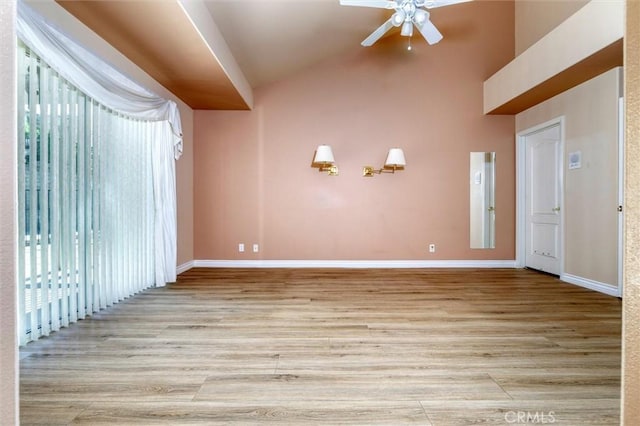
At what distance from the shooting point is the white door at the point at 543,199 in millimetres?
4543

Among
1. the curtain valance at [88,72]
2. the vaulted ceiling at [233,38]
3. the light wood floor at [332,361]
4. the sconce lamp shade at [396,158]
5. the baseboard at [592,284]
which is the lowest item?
the light wood floor at [332,361]

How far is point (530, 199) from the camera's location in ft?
16.7

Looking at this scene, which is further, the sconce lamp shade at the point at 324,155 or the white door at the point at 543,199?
the sconce lamp shade at the point at 324,155

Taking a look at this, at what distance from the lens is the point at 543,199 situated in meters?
4.82

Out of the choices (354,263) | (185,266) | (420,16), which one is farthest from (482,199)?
(185,266)

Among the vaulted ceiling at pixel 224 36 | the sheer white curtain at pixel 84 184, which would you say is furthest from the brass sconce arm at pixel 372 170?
the sheer white curtain at pixel 84 184

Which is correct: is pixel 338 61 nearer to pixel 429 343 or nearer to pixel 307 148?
pixel 307 148

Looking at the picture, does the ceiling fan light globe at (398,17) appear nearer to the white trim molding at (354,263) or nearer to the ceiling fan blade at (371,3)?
the ceiling fan blade at (371,3)

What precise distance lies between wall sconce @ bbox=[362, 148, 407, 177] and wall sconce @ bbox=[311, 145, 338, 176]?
1.70 ft

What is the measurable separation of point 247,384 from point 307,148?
4.06 metres

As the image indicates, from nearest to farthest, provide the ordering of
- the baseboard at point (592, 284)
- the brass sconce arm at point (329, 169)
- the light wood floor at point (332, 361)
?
the light wood floor at point (332, 361)
the baseboard at point (592, 284)
the brass sconce arm at point (329, 169)

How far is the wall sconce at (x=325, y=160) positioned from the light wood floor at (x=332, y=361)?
218cm

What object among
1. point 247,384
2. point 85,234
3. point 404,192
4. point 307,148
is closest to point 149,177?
point 85,234

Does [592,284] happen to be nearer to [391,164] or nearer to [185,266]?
[391,164]
